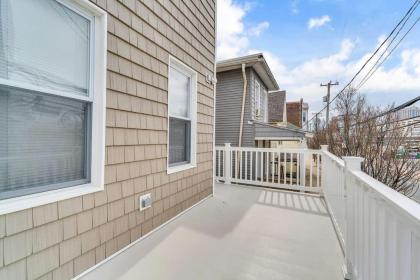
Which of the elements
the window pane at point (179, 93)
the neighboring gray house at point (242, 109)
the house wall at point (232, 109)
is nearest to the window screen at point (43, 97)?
the window pane at point (179, 93)

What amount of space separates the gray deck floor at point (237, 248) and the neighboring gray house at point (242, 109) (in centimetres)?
428

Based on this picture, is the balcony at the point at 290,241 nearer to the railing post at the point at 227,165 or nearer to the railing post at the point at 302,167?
the railing post at the point at 302,167

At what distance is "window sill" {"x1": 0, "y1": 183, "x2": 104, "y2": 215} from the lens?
1.37 m

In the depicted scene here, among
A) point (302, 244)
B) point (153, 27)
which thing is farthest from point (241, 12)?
point (302, 244)

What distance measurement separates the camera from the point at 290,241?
8.32ft

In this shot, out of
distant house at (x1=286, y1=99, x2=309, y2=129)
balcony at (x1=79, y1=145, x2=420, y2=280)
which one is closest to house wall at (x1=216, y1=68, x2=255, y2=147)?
balcony at (x1=79, y1=145, x2=420, y2=280)

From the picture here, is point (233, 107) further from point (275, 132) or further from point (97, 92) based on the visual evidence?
point (97, 92)

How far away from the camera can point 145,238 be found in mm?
2498

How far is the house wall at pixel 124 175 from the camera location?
1.51 metres

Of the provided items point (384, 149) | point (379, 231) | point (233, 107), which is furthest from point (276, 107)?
point (379, 231)

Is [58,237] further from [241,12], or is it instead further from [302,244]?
[241,12]

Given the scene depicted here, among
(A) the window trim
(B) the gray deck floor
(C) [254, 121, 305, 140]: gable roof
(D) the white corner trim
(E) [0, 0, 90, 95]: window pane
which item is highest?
(A) the window trim

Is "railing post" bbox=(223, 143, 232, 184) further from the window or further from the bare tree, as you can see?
the window

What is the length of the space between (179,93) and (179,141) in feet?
2.38
